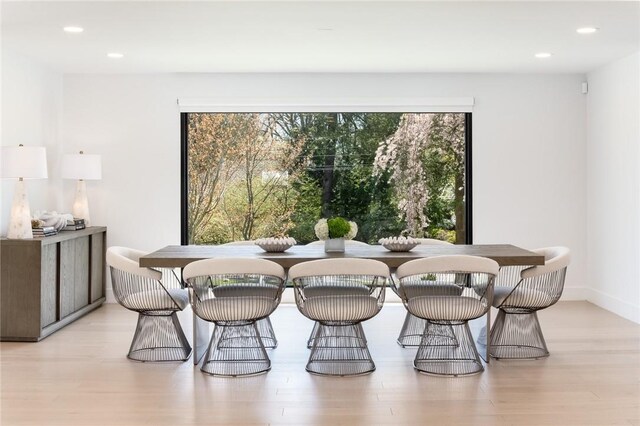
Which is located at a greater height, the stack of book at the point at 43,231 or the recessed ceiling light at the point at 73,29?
the recessed ceiling light at the point at 73,29

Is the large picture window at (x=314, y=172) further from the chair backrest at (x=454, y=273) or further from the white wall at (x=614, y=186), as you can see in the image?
the chair backrest at (x=454, y=273)

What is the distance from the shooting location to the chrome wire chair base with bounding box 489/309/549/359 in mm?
5344

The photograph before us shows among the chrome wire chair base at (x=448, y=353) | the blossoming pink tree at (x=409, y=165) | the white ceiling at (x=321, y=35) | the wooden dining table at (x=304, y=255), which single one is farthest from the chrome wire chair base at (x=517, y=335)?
the blossoming pink tree at (x=409, y=165)

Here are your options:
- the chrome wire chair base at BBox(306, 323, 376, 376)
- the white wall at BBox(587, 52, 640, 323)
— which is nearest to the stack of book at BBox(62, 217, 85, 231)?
the chrome wire chair base at BBox(306, 323, 376, 376)

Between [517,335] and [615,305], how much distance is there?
2.25 m

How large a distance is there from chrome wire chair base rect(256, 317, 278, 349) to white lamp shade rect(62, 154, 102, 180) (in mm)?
2570

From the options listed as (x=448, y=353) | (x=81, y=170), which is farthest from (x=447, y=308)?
(x=81, y=170)

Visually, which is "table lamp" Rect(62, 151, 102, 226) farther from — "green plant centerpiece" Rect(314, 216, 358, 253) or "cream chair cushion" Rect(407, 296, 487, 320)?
"cream chair cushion" Rect(407, 296, 487, 320)

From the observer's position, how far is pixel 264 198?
26.1 feet

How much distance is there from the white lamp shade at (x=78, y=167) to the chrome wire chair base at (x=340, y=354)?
316 cm

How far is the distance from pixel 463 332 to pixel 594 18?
2.41 m

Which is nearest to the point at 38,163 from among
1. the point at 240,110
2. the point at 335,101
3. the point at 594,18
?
the point at 240,110

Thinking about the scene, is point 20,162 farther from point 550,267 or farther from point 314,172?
point 550,267

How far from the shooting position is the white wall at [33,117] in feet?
20.9
